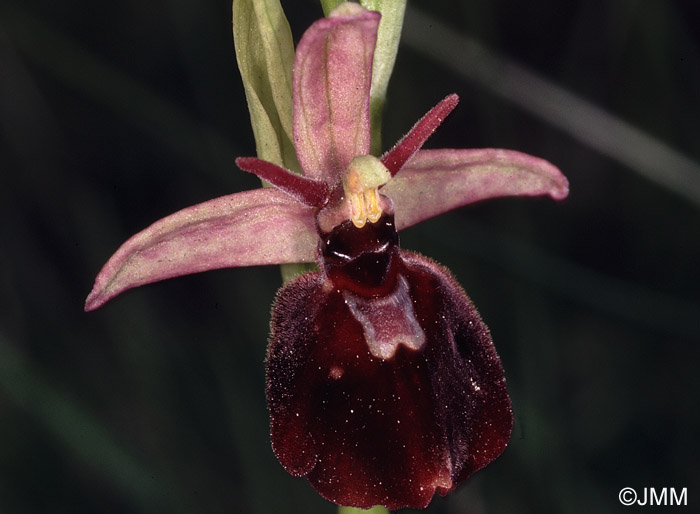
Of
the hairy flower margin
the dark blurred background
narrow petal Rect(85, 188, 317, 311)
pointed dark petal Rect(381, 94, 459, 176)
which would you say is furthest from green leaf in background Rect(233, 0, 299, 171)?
the dark blurred background

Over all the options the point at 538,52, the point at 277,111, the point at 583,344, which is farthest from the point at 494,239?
the point at 277,111

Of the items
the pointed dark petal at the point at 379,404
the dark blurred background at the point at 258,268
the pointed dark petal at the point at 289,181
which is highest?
the pointed dark petal at the point at 289,181

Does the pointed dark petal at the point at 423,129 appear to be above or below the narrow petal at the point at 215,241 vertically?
above

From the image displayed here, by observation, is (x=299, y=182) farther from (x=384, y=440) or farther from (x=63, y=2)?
(x=63, y=2)

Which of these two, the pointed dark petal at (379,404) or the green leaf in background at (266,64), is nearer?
the pointed dark petal at (379,404)

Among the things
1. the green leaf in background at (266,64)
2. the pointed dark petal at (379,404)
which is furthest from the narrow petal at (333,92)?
the pointed dark petal at (379,404)

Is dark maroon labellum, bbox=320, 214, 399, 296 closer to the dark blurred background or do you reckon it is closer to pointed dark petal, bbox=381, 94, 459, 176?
pointed dark petal, bbox=381, 94, 459, 176

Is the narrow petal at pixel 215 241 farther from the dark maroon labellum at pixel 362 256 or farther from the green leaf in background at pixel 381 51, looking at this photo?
the green leaf in background at pixel 381 51
